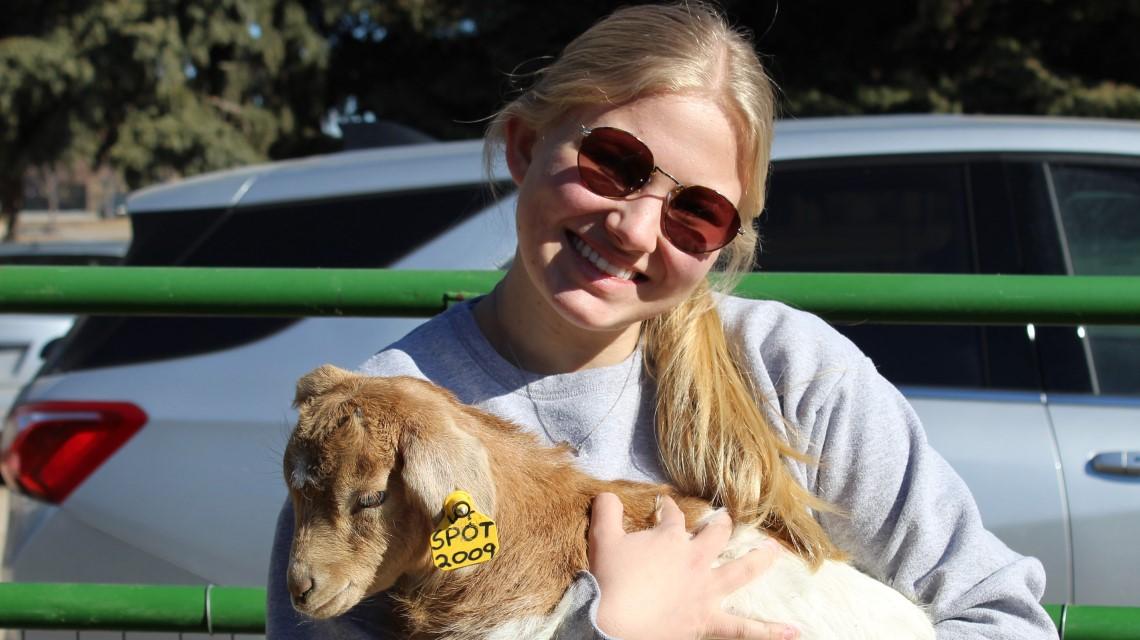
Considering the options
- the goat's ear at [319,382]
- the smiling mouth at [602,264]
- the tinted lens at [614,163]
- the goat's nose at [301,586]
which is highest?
the tinted lens at [614,163]

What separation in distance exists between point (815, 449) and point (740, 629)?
1.20 ft

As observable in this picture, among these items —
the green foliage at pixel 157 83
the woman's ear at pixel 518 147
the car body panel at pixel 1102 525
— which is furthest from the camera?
the green foliage at pixel 157 83

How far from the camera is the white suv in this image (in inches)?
125

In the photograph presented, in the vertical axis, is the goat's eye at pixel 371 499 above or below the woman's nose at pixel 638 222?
below

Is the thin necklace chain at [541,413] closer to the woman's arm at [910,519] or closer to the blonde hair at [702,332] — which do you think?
the blonde hair at [702,332]

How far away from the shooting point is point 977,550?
1.92 meters

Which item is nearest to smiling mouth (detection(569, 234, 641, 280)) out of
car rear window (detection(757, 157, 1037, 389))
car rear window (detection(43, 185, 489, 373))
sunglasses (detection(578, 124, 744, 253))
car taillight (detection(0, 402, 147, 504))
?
sunglasses (detection(578, 124, 744, 253))

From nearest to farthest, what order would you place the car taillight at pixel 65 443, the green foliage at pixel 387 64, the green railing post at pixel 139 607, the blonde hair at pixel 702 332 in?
1. the blonde hair at pixel 702 332
2. the green railing post at pixel 139 607
3. the car taillight at pixel 65 443
4. the green foliage at pixel 387 64

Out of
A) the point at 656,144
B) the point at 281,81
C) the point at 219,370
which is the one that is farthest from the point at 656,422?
the point at 281,81

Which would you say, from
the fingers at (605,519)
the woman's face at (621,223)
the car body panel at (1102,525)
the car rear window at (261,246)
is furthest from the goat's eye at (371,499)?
the car body panel at (1102,525)

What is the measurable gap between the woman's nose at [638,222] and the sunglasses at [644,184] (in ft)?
0.05

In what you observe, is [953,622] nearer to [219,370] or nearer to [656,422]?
[656,422]

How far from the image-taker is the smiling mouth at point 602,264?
2.00 meters

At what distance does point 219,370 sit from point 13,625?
1.11m
